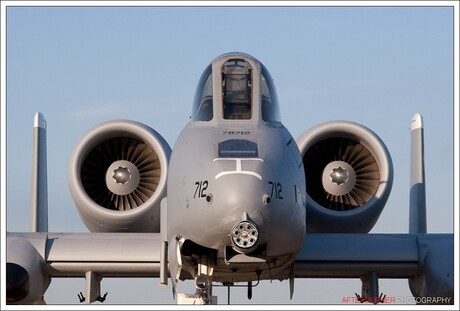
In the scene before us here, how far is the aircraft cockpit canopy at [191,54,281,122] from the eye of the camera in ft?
62.2

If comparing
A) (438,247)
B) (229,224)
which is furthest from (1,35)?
(438,247)

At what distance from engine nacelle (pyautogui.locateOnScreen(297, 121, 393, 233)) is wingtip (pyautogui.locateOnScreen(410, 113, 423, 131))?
1.93m

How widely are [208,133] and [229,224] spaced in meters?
1.86

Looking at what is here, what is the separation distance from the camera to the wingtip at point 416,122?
77.7 feet

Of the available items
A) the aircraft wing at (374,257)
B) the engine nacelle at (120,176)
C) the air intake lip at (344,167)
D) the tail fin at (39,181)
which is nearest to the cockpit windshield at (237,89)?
the engine nacelle at (120,176)

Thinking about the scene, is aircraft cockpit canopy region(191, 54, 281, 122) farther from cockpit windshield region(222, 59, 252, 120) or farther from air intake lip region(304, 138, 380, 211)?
air intake lip region(304, 138, 380, 211)

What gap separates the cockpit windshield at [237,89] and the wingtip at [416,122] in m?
5.33

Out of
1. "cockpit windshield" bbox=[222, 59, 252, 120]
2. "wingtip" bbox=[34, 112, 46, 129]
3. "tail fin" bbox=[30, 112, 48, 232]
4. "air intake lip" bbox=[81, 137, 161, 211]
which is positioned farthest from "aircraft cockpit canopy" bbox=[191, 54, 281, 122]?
"wingtip" bbox=[34, 112, 46, 129]

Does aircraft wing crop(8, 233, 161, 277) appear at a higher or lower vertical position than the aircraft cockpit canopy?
lower

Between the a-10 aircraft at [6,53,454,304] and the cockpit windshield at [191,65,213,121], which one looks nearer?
the a-10 aircraft at [6,53,454,304]

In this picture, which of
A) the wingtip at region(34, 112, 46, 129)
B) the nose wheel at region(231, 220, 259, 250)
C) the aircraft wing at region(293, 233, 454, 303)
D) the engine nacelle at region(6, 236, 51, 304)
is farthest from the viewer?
the wingtip at region(34, 112, 46, 129)

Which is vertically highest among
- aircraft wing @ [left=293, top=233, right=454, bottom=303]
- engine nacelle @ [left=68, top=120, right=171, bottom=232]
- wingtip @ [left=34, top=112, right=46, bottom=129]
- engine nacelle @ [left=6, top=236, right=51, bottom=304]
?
wingtip @ [left=34, top=112, right=46, bottom=129]

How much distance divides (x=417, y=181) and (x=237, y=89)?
534 centimetres

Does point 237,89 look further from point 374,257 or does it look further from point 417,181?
point 417,181
